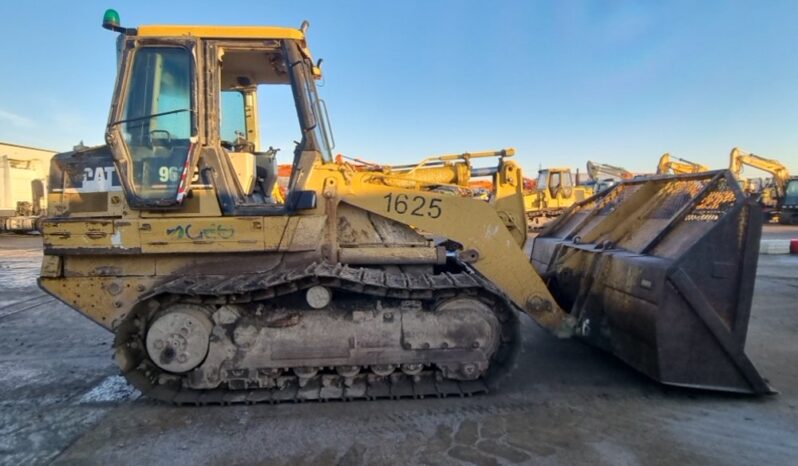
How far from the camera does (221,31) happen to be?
4.06 meters

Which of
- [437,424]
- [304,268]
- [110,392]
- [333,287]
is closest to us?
[437,424]

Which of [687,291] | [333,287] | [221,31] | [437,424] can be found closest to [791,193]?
[687,291]

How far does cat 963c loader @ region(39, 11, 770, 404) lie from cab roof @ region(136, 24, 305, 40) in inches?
0.7

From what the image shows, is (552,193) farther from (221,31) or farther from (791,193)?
(221,31)

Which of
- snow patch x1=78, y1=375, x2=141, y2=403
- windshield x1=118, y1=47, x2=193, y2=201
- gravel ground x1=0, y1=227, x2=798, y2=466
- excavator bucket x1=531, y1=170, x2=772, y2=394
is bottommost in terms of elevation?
snow patch x1=78, y1=375, x2=141, y2=403

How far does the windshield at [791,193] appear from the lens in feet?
85.3

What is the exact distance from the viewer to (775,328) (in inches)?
231

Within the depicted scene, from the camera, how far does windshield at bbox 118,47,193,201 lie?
402cm

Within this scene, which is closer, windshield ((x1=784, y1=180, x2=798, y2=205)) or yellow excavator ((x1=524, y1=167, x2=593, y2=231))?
yellow excavator ((x1=524, y1=167, x2=593, y2=231))

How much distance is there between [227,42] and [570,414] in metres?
4.17

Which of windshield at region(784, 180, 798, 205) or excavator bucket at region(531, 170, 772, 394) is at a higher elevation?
windshield at region(784, 180, 798, 205)

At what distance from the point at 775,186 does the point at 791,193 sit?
0.96 meters

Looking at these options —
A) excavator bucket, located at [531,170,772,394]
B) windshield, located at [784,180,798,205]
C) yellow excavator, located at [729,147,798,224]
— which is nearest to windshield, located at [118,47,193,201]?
excavator bucket, located at [531,170,772,394]

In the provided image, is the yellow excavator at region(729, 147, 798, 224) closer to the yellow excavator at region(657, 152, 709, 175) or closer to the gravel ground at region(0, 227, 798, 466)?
the yellow excavator at region(657, 152, 709, 175)
